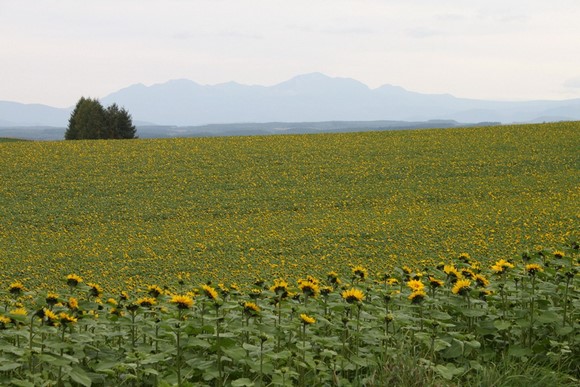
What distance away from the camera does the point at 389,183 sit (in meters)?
25.8

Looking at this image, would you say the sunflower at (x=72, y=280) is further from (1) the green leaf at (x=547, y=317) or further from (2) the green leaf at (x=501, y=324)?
(1) the green leaf at (x=547, y=317)

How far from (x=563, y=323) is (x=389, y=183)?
65.4 ft

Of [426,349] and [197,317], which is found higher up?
[197,317]

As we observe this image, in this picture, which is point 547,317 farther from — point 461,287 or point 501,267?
point 461,287

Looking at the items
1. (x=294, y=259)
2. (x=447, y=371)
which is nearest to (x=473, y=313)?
(x=447, y=371)

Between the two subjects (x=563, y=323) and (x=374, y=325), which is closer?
(x=374, y=325)

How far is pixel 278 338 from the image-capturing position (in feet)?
16.8

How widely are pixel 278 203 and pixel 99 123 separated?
1435 inches

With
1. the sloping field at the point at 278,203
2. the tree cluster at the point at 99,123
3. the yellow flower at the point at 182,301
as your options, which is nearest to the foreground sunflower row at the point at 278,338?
the yellow flower at the point at 182,301

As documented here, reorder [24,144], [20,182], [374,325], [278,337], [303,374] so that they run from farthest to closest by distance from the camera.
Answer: [24,144] → [20,182] → [374,325] → [278,337] → [303,374]

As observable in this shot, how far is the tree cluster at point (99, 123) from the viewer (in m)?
55.1

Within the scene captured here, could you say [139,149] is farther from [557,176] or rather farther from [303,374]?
[303,374]

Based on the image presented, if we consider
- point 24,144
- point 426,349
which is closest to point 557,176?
point 426,349

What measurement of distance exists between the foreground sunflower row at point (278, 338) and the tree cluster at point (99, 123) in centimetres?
5081
